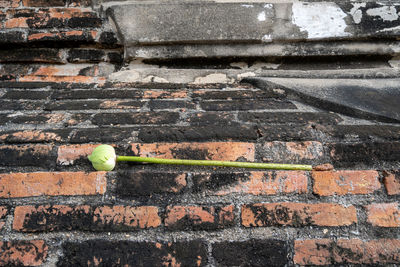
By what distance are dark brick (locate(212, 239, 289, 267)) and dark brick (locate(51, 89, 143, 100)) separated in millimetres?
733

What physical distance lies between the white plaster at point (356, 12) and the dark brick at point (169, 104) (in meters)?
1.04

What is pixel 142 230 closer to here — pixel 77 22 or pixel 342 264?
pixel 342 264

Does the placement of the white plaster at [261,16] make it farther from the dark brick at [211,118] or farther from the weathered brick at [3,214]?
the weathered brick at [3,214]

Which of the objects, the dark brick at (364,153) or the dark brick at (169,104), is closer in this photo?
the dark brick at (364,153)

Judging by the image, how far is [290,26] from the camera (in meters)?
1.47

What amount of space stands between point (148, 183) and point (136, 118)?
0.30 metres

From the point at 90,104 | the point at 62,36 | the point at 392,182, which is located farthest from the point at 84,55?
the point at 392,182

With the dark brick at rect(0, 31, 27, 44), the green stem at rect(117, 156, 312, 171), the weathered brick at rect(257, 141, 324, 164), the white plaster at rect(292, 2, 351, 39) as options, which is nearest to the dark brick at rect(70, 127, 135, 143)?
the green stem at rect(117, 156, 312, 171)

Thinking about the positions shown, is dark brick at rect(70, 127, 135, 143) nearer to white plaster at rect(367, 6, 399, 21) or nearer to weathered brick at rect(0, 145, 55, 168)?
weathered brick at rect(0, 145, 55, 168)

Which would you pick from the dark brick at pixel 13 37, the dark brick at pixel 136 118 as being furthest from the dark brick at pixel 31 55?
the dark brick at pixel 136 118

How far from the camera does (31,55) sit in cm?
153

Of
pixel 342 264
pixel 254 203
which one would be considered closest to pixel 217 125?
pixel 254 203

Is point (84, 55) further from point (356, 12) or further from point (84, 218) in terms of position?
point (356, 12)

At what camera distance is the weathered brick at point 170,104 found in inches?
43.9
